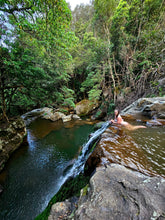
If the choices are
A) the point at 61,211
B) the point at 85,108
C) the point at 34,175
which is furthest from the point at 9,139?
the point at 85,108

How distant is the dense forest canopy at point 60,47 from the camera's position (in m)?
2.70

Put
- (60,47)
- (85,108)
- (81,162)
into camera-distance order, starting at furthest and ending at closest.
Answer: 1. (85,108)
2. (60,47)
3. (81,162)

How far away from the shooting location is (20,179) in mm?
3240

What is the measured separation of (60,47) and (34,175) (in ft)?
16.3

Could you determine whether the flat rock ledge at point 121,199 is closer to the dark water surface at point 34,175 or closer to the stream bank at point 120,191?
the stream bank at point 120,191

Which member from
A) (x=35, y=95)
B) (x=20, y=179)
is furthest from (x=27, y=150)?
(x=35, y=95)

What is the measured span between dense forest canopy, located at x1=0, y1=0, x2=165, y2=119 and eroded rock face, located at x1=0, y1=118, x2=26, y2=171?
88cm

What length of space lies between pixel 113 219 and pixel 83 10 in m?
27.0

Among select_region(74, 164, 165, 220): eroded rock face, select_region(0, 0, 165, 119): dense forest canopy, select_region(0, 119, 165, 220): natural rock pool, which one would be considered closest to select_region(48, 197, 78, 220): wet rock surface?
select_region(74, 164, 165, 220): eroded rock face

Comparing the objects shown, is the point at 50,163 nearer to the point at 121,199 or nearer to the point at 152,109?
the point at 121,199

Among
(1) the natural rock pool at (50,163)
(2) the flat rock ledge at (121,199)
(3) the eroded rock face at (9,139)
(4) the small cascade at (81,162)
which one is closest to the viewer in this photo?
(2) the flat rock ledge at (121,199)

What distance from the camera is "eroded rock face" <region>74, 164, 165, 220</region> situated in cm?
78

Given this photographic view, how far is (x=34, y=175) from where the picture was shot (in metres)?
3.41

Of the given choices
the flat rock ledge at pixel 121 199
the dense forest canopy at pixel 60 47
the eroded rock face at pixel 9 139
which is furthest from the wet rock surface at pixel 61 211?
the eroded rock face at pixel 9 139
